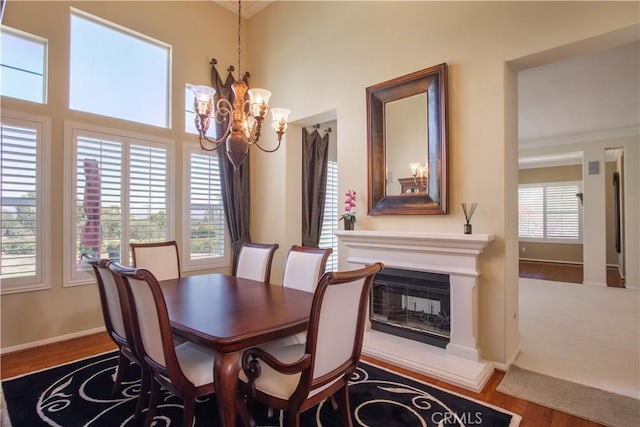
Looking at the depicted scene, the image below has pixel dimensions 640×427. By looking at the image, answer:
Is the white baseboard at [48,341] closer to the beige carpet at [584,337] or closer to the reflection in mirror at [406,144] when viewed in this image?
the reflection in mirror at [406,144]

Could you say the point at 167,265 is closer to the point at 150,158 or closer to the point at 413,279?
the point at 150,158

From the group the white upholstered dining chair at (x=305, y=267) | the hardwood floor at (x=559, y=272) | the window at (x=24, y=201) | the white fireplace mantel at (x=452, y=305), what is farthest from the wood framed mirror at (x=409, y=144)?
the hardwood floor at (x=559, y=272)

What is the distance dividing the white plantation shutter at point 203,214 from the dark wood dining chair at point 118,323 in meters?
2.00

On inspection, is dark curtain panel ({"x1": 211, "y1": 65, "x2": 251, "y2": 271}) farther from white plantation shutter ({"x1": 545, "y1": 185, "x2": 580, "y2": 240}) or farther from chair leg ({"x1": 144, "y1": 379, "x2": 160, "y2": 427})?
white plantation shutter ({"x1": 545, "y1": 185, "x2": 580, "y2": 240})

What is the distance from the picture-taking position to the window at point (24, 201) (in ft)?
9.84

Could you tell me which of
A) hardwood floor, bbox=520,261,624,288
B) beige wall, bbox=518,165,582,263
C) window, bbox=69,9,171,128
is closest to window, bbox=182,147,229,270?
window, bbox=69,9,171,128

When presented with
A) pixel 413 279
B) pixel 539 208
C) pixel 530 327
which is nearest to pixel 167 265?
pixel 413 279

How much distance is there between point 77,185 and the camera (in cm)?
339

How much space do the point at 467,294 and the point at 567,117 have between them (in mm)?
4673

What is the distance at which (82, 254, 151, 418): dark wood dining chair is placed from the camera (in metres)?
1.87

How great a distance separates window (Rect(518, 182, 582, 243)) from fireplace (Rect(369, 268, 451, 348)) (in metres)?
7.24

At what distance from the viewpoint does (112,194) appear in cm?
360

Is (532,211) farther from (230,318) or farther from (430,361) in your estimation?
(230,318)

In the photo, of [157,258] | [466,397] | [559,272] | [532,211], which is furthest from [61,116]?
[532,211]
